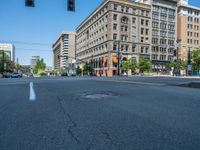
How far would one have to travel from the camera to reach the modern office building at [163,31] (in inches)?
3639

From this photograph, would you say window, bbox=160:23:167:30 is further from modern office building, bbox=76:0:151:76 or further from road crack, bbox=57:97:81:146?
road crack, bbox=57:97:81:146

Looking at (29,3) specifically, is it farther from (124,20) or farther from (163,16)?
(163,16)

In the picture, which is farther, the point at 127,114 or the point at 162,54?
the point at 162,54

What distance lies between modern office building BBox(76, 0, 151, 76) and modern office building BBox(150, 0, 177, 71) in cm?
364

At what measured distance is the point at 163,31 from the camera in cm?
9519

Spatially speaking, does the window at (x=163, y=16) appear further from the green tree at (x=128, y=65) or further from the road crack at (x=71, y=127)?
the road crack at (x=71, y=127)

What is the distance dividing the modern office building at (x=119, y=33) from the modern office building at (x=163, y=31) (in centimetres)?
364

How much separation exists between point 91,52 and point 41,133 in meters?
97.5

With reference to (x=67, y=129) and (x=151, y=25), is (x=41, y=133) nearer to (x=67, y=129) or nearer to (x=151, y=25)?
(x=67, y=129)

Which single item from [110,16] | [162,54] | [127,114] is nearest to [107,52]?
[110,16]

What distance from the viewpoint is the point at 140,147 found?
3.30 m

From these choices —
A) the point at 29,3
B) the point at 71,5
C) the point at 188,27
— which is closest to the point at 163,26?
the point at 188,27

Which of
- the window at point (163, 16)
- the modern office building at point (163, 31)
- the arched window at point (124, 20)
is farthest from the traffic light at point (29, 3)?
the window at point (163, 16)

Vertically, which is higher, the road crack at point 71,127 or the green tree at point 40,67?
the green tree at point 40,67
